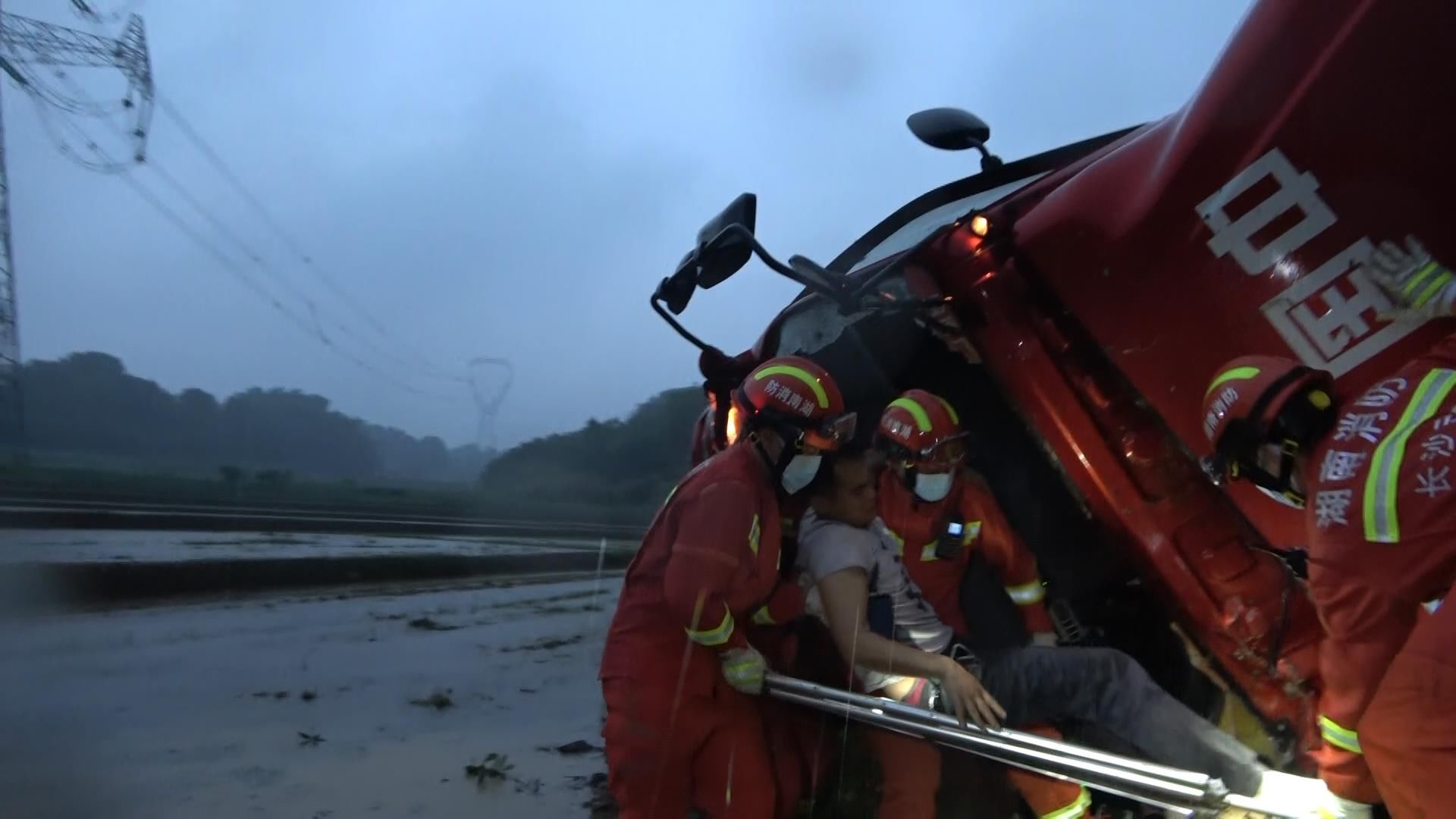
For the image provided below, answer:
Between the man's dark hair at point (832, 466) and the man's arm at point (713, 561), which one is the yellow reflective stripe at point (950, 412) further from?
the man's arm at point (713, 561)

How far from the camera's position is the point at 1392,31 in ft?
7.23

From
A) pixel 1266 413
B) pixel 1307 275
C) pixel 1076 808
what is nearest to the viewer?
pixel 1266 413

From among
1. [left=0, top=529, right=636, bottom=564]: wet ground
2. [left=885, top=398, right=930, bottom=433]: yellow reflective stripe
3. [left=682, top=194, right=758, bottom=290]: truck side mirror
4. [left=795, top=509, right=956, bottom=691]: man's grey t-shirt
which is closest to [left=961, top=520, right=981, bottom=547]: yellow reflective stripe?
[left=795, top=509, right=956, bottom=691]: man's grey t-shirt

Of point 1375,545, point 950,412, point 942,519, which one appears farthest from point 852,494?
point 1375,545

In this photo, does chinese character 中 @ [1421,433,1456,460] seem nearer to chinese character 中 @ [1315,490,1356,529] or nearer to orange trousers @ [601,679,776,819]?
chinese character 中 @ [1315,490,1356,529]

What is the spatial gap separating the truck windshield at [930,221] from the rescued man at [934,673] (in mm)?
865

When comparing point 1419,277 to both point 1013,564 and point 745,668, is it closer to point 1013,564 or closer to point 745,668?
point 1013,564

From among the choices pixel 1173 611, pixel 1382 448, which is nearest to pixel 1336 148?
pixel 1382 448

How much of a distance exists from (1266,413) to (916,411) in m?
1.53

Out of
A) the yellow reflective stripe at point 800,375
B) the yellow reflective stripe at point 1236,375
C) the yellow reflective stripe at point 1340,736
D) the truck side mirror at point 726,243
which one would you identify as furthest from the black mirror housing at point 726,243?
the yellow reflective stripe at point 1340,736

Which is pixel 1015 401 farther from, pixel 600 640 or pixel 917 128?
pixel 600 640

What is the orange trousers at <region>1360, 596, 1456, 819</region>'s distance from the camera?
160cm

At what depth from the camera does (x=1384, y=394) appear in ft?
6.27

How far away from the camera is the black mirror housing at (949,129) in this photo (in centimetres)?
412
